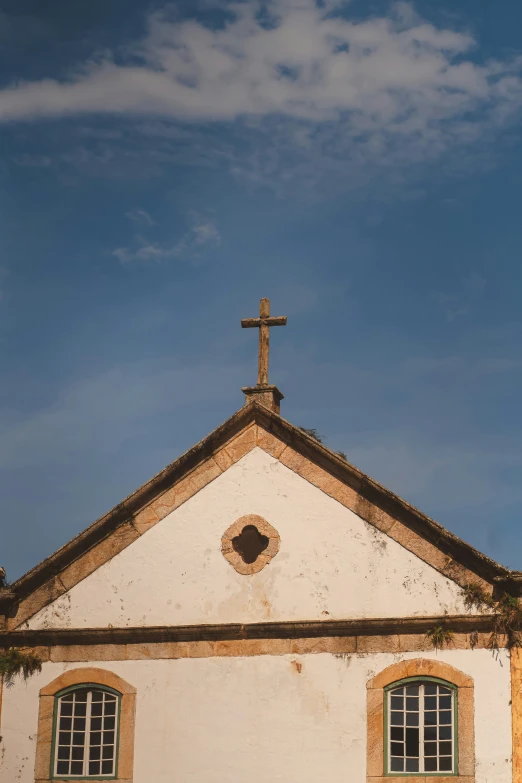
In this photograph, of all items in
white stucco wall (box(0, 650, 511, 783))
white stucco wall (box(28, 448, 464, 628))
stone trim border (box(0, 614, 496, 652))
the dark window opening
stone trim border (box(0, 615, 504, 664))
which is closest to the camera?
white stucco wall (box(0, 650, 511, 783))

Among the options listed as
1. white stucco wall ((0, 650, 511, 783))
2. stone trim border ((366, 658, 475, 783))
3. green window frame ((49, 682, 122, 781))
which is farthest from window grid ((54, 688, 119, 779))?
stone trim border ((366, 658, 475, 783))

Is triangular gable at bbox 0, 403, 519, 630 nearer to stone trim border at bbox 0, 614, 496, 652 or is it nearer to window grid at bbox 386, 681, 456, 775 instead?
stone trim border at bbox 0, 614, 496, 652

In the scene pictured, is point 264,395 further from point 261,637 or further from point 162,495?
point 261,637

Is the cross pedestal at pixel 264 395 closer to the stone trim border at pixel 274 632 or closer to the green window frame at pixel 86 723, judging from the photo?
the stone trim border at pixel 274 632

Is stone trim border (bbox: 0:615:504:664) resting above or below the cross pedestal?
below

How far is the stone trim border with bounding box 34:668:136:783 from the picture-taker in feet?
57.9

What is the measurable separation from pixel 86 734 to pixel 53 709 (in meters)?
0.65

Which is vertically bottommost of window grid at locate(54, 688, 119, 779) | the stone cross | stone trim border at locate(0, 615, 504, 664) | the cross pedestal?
window grid at locate(54, 688, 119, 779)

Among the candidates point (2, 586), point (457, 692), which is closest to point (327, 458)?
point (457, 692)

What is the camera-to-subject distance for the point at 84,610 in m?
18.7

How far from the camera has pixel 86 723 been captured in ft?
59.2

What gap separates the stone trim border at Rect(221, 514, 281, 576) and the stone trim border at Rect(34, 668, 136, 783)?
7.51 feet

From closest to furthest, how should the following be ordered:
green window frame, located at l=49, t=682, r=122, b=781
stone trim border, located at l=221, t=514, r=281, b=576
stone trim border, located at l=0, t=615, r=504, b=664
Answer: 1. stone trim border, located at l=0, t=615, r=504, b=664
2. green window frame, located at l=49, t=682, r=122, b=781
3. stone trim border, located at l=221, t=514, r=281, b=576

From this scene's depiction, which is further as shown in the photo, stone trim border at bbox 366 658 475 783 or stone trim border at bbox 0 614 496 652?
stone trim border at bbox 0 614 496 652
